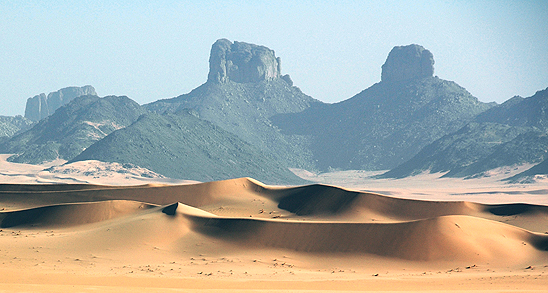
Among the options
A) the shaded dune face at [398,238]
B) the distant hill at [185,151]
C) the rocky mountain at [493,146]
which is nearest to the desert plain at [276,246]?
the shaded dune face at [398,238]

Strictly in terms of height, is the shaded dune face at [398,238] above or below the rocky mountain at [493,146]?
below

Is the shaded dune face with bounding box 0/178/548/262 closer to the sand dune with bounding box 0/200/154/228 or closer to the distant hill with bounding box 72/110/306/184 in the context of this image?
the sand dune with bounding box 0/200/154/228

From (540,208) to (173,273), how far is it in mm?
28045

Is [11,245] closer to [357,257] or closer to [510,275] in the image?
[357,257]

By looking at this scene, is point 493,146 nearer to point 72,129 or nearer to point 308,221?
point 72,129

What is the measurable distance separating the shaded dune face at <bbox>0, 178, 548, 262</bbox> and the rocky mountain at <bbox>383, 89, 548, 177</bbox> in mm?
104240

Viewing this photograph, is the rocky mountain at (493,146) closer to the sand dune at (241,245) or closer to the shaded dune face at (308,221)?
the shaded dune face at (308,221)

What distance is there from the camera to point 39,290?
1797cm

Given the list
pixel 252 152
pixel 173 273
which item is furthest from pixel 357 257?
pixel 252 152

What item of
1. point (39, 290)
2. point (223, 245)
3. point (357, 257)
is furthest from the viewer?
point (223, 245)


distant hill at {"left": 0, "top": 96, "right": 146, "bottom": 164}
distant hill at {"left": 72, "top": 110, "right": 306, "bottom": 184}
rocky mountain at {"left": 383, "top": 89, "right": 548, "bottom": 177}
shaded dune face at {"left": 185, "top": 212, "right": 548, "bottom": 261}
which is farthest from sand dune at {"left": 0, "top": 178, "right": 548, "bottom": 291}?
distant hill at {"left": 0, "top": 96, "right": 146, "bottom": 164}

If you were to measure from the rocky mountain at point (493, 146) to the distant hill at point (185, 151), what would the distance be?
3386 centimetres

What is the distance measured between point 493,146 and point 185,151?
231ft

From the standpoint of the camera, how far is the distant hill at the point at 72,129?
153500 millimetres
